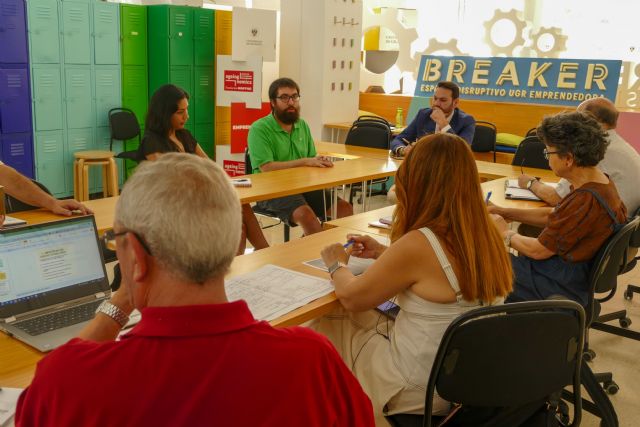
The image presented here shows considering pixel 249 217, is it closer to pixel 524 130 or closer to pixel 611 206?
pixel 611 206

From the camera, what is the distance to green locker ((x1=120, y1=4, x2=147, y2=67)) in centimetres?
707

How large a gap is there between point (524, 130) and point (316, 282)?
538 centimetres

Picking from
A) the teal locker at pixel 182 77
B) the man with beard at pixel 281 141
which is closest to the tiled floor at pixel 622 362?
the man with beard at pixel 281 141

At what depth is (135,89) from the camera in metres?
7.32

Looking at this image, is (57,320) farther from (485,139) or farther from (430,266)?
(485,139)

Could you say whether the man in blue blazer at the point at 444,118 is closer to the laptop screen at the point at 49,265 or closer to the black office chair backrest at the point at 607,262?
the black office chair backrest at the point at 607,262

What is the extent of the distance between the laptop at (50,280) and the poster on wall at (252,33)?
18.1 ft

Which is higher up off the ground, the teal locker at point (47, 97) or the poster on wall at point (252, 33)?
the poster on wall at point (252, 33)

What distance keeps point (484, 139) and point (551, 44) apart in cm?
376

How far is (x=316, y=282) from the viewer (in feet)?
7.69

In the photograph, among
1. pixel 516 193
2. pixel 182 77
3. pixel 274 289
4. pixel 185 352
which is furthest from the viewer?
pixel 182 77

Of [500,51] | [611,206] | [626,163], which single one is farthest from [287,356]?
[500,51]

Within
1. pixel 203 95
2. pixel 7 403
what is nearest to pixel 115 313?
pixel 7 403

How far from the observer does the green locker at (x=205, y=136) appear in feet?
25.7
